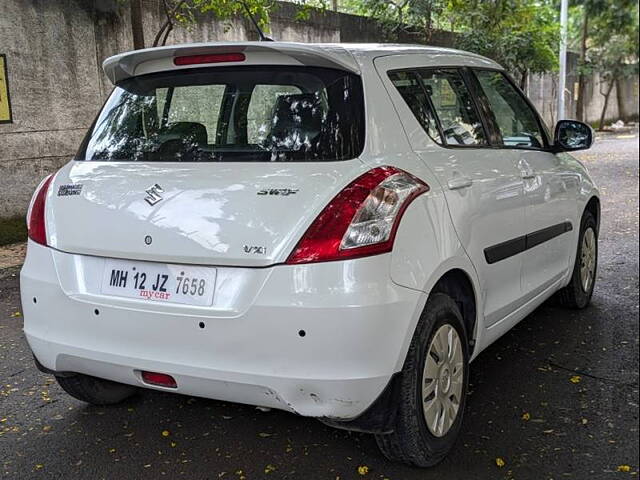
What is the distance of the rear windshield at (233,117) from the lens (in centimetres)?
299

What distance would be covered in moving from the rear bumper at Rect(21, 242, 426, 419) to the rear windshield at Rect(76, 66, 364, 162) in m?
0.53

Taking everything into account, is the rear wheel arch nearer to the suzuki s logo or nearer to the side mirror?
the suzuki s logo

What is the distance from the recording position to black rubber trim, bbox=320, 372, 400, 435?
285 cm

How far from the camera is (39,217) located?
3.26m

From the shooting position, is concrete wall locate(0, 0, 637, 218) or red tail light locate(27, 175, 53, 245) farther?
Result: concrete wall locate(0, 0, 637, 218)

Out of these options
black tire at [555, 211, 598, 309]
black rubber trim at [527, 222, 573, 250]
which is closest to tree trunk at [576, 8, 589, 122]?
black tire at [555, 211, 598, 309]

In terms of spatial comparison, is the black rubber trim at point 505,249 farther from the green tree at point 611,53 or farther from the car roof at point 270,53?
the green tree at point 611,53

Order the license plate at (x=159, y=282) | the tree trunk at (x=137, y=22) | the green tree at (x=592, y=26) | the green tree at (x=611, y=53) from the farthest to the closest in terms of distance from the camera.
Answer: the green tree at (x=611, y=53)
the green tree at (x=592, y=26)
the tree trunk at (x=137, y=22)
the license plate at (x=159, y=282)

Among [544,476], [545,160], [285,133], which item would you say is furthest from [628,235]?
[285,133]

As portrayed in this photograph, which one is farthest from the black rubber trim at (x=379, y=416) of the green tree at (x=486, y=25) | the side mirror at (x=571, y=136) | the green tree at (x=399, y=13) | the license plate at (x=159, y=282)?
the green tree at (x=399, y=13)

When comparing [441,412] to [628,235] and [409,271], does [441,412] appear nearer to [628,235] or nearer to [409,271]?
[409,271]

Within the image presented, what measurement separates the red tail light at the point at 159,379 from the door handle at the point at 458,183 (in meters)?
1.41

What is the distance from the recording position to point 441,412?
321 centimetres

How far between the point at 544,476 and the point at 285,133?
1743mm
